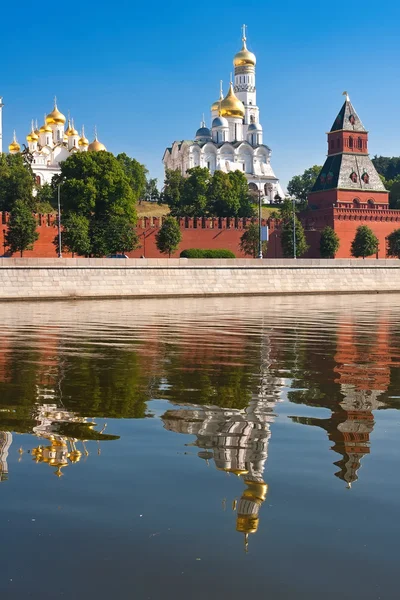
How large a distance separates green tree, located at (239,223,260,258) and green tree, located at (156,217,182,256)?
5238 millimetres

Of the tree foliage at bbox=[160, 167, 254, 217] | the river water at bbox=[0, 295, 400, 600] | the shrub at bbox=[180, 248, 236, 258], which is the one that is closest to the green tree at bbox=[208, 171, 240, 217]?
the tree foliage at bbox=[160, 167, 254, 217]

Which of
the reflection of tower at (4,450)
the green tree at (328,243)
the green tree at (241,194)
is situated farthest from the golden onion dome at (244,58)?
the reflection of tower at (4,450)

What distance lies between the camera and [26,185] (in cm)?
5831

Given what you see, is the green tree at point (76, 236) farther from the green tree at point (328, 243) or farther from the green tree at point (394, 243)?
the green tree at point (394, 243)

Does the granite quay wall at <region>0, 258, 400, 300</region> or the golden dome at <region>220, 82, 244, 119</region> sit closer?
the granite quay wall at <region>0, 258, 400, 300</region>

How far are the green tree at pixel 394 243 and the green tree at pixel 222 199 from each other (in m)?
15.8

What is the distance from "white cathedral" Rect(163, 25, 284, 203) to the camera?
344 ft

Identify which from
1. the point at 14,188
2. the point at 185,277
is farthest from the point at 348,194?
the point at 185,277

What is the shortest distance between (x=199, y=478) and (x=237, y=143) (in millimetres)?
101789

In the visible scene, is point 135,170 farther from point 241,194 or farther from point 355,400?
point 355,400

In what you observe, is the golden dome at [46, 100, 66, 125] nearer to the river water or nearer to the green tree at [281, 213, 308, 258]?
the green tree at [281, 213, 308, 258]

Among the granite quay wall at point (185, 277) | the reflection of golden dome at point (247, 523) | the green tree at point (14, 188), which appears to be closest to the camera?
the reflection of golden dome at point (247, 523)

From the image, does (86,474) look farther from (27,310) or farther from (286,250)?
(286,250)

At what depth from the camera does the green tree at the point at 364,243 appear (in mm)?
62656
